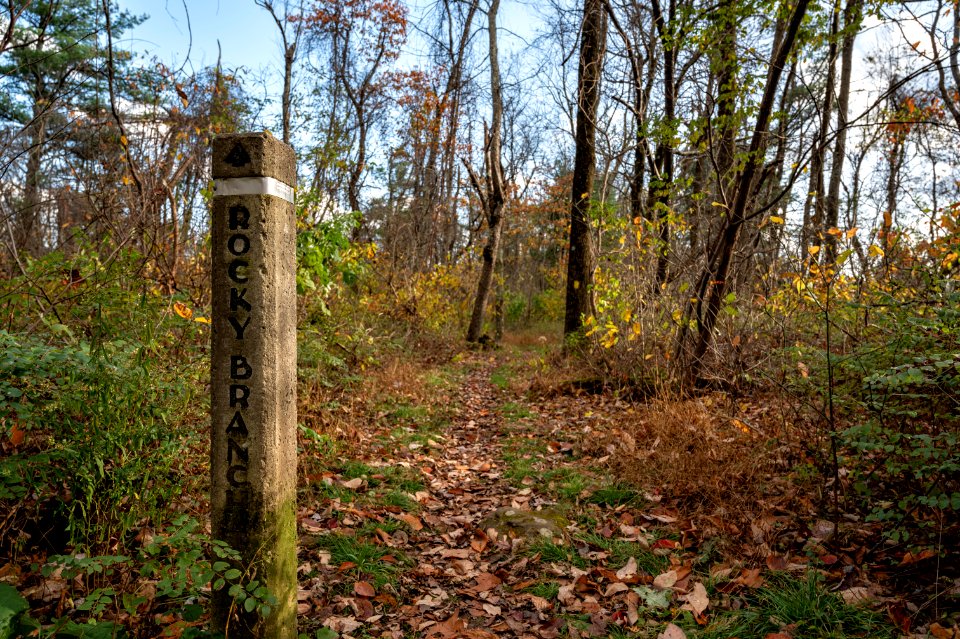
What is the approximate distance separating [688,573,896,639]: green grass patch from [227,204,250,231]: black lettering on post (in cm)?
261

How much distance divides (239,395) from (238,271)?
18.8 inches

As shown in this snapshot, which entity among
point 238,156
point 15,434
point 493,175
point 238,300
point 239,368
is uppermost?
point 493,175

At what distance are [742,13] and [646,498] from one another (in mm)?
4246

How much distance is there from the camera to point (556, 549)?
3.26m

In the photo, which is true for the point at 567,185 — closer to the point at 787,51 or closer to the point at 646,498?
the point at 787,51

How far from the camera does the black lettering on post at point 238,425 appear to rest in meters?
2.09

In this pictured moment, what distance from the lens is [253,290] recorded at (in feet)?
6.82

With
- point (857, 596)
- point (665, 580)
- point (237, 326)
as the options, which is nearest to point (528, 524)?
point (665, 580)

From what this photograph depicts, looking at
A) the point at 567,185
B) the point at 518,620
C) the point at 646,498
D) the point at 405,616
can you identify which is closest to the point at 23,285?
the point at 405,616

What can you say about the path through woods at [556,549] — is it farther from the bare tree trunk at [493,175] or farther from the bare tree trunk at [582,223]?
the bare tree trunk at [493,175]

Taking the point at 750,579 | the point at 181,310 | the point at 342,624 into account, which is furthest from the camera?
the point at 181,310

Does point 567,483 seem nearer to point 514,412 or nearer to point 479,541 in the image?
point 479,541

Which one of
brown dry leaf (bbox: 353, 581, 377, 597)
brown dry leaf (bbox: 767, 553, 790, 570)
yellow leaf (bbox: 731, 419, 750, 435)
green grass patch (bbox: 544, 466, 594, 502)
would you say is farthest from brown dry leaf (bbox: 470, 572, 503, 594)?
yellow leaf (bbox: 731, 419, 750, 435)

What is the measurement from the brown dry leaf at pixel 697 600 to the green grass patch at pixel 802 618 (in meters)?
0.09
